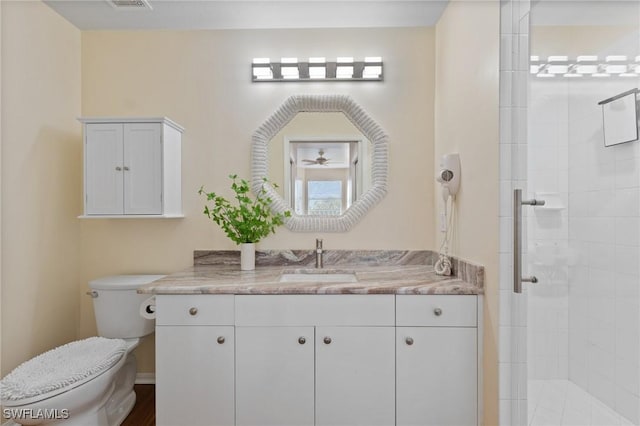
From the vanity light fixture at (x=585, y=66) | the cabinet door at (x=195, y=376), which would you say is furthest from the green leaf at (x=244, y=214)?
the vanity light fixture at (x=585, y=66)

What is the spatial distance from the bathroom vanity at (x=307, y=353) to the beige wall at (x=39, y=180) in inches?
32.4

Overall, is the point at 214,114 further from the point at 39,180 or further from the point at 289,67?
the point at 39,180

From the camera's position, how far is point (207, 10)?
2316mm

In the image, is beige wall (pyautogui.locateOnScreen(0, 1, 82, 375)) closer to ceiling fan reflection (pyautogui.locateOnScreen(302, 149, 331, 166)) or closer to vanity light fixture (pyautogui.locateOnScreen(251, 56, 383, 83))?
vanity light fixture (pyautogui.locateOnScreen(251, 56, 383, 83))

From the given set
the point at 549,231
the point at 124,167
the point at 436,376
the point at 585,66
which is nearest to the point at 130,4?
the point at 124,167

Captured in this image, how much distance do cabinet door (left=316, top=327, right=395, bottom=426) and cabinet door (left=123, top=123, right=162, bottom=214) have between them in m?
1.27

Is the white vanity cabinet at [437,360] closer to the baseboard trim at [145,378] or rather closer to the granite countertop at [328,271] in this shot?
the granite countertop at [328,271]

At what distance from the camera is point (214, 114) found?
8.36 ft

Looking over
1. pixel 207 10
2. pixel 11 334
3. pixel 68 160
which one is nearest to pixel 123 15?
pixel 207 10

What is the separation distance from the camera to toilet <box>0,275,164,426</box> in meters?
1.67

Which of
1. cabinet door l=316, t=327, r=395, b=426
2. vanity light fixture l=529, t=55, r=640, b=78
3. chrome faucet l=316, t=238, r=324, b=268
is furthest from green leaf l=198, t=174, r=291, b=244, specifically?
vanity light fixture l=529, t=55, r=640, b=78

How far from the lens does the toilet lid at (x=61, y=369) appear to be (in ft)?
5.44

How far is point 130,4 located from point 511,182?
223 cm

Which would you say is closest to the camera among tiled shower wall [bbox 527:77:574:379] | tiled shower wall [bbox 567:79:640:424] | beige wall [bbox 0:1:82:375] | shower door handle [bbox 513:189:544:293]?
tiled shower wall [bbox 567:79:640:424]
